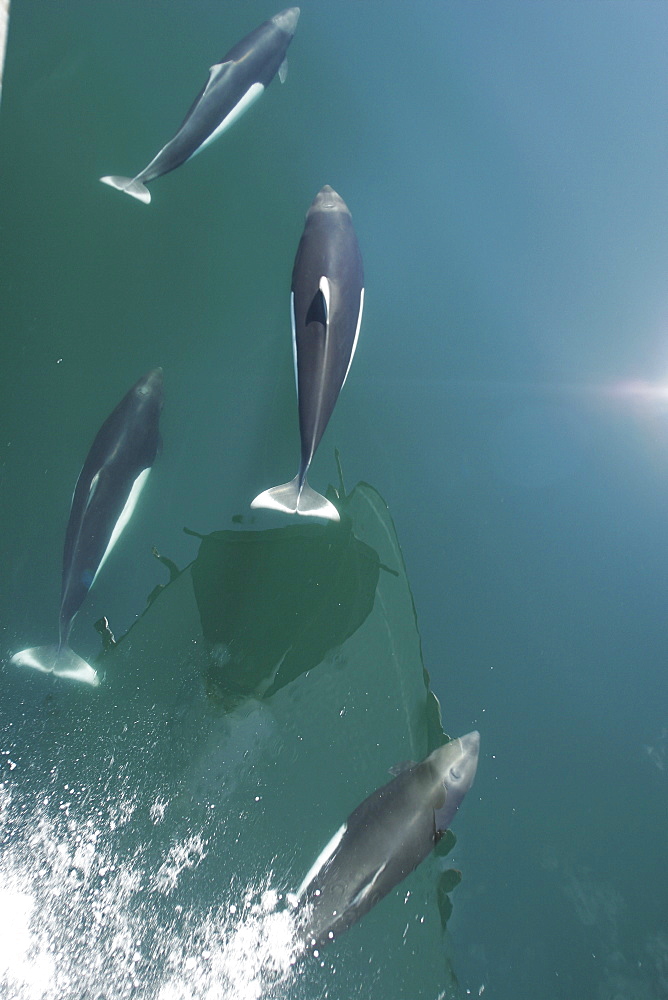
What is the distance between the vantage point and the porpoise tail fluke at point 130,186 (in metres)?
3.85

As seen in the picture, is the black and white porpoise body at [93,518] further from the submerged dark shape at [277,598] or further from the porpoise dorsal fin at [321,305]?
the porpoise dorsal fin at [321,305]

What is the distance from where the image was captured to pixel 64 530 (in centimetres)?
354

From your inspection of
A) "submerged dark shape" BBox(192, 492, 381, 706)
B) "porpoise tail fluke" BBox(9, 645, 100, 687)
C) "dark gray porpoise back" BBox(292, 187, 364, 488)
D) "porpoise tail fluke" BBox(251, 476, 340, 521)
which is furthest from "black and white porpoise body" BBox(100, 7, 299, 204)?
"porpoise tail fluke" BBox(9, 645, 100, 687)

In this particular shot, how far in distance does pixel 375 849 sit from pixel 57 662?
6.09 ft

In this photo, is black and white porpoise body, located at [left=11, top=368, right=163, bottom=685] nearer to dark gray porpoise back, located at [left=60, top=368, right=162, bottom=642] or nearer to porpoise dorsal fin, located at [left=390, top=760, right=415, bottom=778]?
dark gray porpoise back, located at [left=60, top=368, right=162, bottom=642]

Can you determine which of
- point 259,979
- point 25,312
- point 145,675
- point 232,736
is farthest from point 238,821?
point 25,312

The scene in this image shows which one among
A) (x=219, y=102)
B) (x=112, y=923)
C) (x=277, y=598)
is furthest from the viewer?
(x=219, y=102)

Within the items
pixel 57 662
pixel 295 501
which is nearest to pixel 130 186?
→ pixel 295 501

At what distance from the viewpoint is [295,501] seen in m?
3.30

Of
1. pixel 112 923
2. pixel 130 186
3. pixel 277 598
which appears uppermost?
pixel 130 186

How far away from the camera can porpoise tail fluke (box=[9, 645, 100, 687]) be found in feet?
10.6

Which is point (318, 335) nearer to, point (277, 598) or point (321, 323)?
point (321, 323)

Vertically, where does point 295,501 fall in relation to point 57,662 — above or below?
above

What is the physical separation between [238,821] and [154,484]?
6.20 ft
